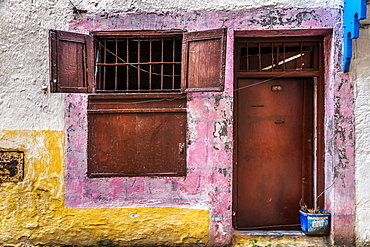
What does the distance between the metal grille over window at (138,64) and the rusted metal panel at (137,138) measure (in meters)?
0.31

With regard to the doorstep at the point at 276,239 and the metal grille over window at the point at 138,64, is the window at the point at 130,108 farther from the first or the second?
the doorstep at the point at 276,239

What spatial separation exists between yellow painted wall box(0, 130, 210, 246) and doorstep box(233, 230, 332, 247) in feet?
2.12

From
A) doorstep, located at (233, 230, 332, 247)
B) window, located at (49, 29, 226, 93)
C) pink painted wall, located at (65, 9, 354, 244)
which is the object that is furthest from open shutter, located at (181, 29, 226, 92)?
doorstep, located at (233, 230, 332, 247)

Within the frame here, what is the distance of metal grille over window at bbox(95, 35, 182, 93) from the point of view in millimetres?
4352

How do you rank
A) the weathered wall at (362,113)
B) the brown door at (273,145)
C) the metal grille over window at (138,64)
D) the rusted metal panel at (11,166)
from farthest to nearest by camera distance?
the brown door at (273,145) → the metal grille over window at (138,64) → the rusted metal panel at (11,166) → the weathered wall at (362,113)

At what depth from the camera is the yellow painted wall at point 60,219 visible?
4.21 m

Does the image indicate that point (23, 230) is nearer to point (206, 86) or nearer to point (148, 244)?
point (148, 244)

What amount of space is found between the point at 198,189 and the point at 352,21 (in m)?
2.91

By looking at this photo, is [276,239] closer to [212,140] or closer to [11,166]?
[212,140]

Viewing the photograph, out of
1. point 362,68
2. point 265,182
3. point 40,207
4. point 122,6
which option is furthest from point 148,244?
point 362,68

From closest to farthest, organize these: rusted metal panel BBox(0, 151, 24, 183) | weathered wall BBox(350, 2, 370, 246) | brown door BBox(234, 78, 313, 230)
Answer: weathered wall BBox(350, 2, 370, 246) → rusted metal panel BBox(0, 151, 24, 183) → brown door BBox(234, 78, 313, 230)

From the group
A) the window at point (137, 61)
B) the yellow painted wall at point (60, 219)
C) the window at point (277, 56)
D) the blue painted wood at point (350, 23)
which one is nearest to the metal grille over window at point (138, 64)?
the window at point (137, 61)

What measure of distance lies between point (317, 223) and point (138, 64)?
3.32m

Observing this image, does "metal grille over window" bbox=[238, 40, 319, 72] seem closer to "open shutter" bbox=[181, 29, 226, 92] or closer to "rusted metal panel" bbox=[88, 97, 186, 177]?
"open shutter" bbox=[181, 29, 226, 92]
